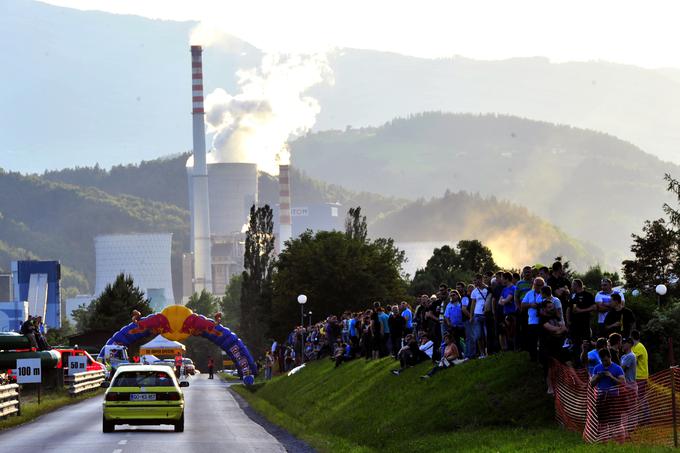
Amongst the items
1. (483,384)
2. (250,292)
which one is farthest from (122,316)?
(483,384)

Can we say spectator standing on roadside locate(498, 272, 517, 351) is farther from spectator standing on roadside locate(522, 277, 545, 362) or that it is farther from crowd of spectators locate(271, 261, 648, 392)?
spectator standing on roadside locate(522, 277, 545, 362)

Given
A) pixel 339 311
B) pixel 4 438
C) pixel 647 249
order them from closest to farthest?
pixel 4 438 < pixel 647 249 < pixel 339 311

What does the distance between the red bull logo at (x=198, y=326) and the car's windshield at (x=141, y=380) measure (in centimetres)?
7326

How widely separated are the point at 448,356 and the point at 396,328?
9016 mm

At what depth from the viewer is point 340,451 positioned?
2742cm

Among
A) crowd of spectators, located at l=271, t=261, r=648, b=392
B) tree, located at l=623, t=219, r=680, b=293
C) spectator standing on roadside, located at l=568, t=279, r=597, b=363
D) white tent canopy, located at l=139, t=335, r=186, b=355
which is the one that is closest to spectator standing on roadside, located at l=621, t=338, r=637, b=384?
crowd of spectators, located at l=271, t=261, r=648, b=392

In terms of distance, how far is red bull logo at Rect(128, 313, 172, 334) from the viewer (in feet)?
338

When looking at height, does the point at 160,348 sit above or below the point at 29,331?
below

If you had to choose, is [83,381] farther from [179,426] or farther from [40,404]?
[179,426]

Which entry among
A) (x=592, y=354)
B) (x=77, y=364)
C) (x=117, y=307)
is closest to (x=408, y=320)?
(x=592, y=354)

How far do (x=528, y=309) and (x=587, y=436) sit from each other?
5.16 m

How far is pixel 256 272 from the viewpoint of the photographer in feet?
460

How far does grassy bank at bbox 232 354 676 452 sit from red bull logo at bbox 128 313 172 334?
6341 centimetres

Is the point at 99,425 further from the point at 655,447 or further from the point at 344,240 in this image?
the point at 344,240
